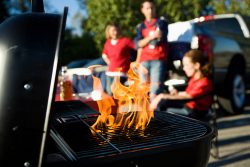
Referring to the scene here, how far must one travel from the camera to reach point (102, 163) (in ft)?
5.22

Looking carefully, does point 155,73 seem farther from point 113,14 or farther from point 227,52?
point 113,14

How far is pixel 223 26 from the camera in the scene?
23.6 ft

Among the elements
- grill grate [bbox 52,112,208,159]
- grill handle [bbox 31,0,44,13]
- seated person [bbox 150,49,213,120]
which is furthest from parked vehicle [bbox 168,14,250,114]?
grill handle [bbox 31,0,44,13]

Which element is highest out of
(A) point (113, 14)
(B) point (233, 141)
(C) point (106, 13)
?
(C) point (106, 13)

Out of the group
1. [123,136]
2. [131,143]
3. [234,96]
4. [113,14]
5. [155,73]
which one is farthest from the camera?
[113,14]

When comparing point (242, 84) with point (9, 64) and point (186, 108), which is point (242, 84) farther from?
point (9, 64)

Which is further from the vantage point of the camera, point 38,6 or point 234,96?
point 234,96

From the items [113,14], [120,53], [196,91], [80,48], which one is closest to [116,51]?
[120,53]

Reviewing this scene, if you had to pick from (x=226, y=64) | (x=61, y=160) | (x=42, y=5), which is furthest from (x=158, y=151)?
(x=226, y=64)

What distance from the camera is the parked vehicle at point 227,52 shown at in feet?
19.4

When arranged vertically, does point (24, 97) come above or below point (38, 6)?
below

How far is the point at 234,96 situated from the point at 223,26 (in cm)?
134

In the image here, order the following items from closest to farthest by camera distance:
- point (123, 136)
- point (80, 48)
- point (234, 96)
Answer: point (123, 136), point (234, 96), point (80, 48)

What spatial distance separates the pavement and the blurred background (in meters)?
1.61
